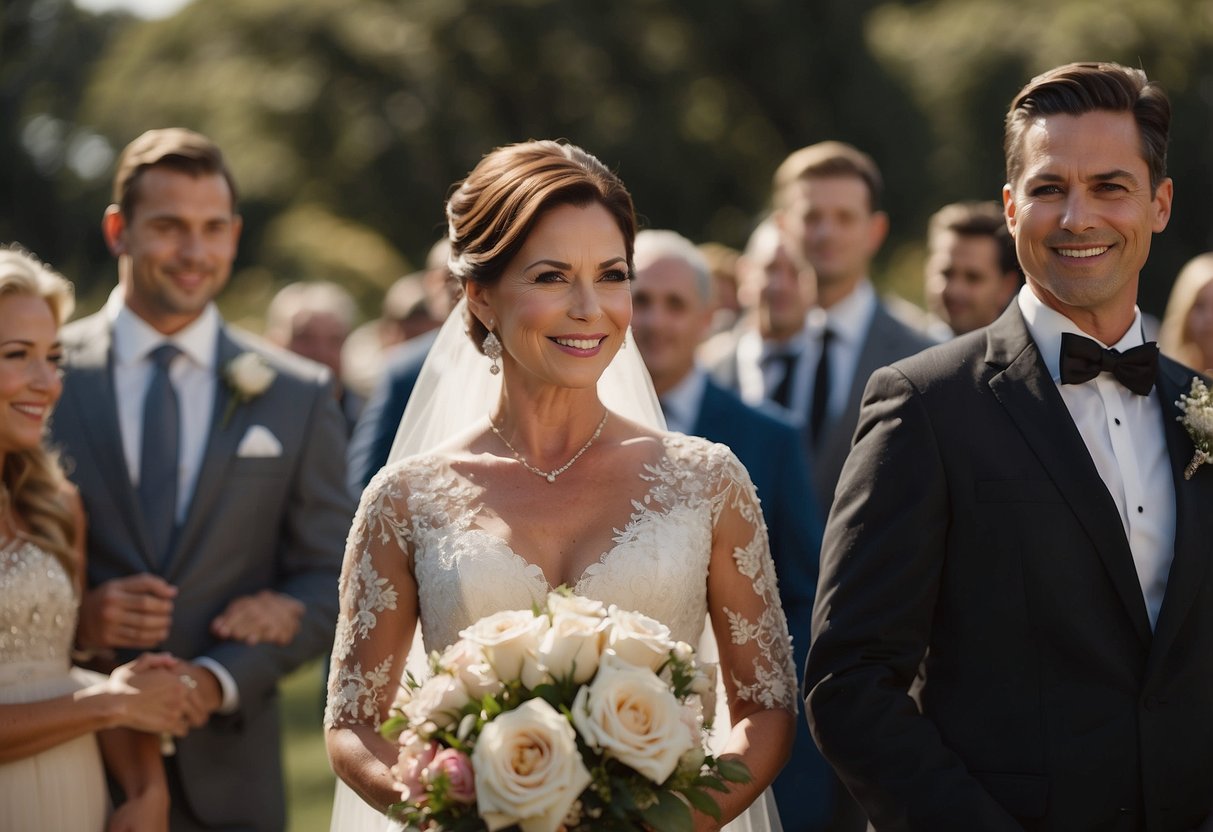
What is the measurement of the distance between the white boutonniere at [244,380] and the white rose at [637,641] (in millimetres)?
2751

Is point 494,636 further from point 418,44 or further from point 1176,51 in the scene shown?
point 418,44

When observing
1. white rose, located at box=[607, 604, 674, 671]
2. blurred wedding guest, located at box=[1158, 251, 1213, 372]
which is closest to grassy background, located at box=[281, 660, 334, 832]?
blurred wedding guest, located at box=[1158, 251, 1213, 372]

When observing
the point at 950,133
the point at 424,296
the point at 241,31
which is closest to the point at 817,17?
the point at 950,133

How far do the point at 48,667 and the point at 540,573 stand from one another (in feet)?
6.63

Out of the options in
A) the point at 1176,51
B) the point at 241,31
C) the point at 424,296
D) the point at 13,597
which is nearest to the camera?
the point at 13,597

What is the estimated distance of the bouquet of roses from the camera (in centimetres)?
339

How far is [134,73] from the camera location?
29078mm

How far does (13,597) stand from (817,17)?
24.3 metres

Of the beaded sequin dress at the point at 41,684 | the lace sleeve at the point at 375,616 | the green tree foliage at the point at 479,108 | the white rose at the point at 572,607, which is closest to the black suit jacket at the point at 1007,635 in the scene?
the white rose at the point at 572,607

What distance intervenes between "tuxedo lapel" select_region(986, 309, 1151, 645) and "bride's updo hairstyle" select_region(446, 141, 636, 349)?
104cm

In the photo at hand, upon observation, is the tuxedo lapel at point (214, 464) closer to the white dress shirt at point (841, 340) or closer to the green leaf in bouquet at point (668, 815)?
the white dress shirt at point (841, 340)

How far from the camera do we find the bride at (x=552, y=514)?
4.17 m

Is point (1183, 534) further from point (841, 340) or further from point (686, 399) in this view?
point (841, 340)

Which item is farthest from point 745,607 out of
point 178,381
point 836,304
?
point 836,304
